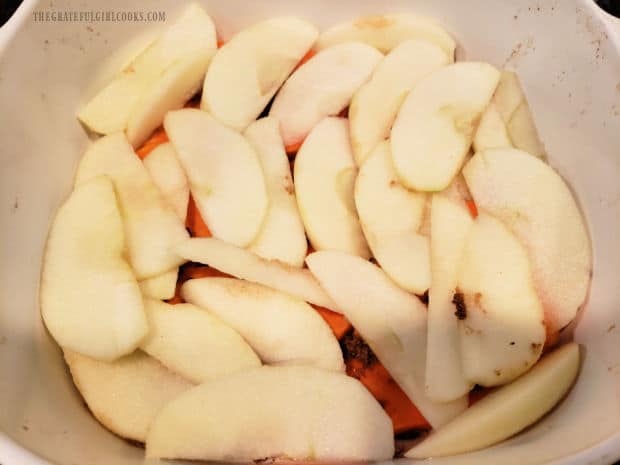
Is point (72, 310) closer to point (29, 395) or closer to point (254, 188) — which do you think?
point (29, 395)

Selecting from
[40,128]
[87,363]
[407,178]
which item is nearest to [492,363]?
[407,178]

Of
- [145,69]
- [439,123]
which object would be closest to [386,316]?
[439,123]

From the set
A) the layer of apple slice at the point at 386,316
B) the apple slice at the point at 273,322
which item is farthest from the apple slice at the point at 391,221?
the apple slice at the point at 273,322

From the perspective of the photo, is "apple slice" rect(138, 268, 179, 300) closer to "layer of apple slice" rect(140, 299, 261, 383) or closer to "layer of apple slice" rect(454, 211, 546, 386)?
"layer of apple slice" rect(140, 299, 261, 383)

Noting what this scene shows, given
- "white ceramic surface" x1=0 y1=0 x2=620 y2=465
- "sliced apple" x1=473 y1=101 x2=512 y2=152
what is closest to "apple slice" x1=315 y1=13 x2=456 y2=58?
"white ceramic surface" x1=0 y1=0 x2=620 y2=465

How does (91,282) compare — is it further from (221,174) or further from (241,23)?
(241,23)
